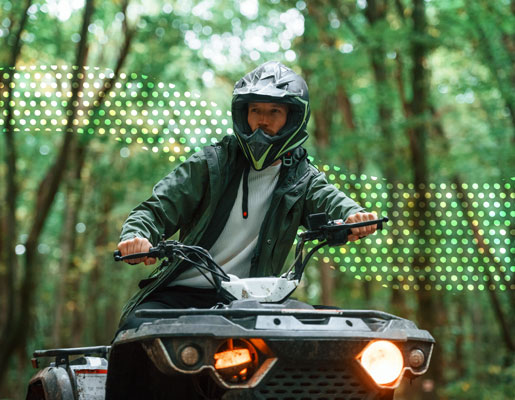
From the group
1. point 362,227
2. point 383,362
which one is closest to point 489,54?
point 362,227

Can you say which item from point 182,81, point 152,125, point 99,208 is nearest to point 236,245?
point 152,125

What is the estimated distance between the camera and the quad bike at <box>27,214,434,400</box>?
2.67 metres

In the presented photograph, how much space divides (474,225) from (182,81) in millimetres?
6679

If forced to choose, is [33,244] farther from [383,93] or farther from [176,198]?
[176,198]

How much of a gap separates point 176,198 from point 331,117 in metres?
15.9

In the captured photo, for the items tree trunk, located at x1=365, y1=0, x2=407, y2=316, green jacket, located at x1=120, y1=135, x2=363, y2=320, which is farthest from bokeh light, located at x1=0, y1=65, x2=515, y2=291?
green jacket, located at x1=120, y1=135, x2=363, y2=320

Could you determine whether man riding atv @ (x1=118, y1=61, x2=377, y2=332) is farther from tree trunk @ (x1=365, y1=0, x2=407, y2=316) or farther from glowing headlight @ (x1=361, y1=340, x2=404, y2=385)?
tree trunk @ (x1=365, y1=0, x2=407, y2=316)

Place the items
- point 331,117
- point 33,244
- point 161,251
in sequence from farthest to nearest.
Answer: point 331,117 → point 33,244 → point 161,251

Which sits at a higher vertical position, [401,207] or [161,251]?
[401,207]

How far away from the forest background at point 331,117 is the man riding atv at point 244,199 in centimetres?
406

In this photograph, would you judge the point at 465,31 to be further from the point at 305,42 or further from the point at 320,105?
the point at 320,105

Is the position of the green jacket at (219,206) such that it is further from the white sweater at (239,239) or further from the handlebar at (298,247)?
the handlebar at (298,247)

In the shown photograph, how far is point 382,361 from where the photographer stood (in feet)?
9.25

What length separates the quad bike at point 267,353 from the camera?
2.67 m
